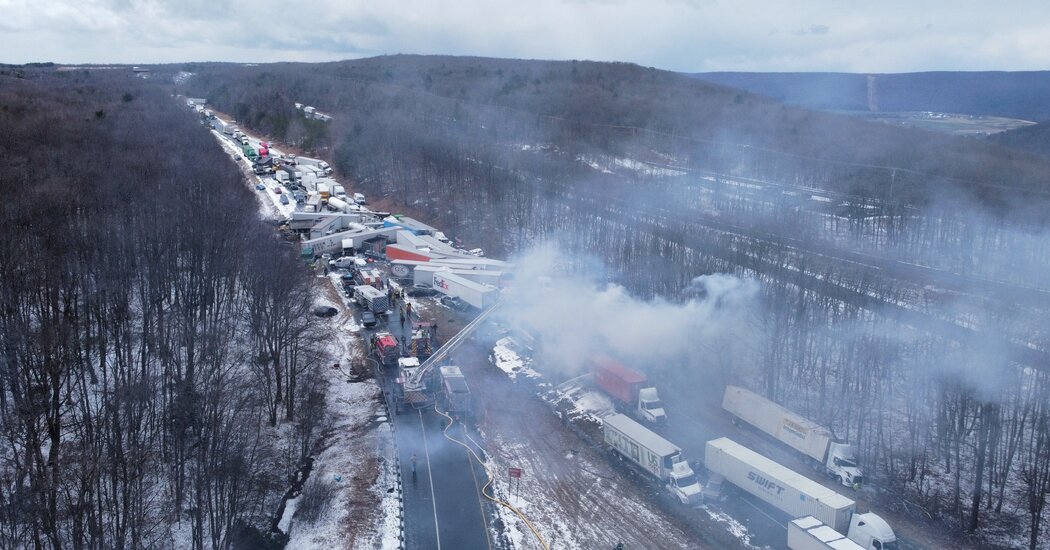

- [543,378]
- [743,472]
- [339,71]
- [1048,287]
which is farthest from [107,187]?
[339,71]

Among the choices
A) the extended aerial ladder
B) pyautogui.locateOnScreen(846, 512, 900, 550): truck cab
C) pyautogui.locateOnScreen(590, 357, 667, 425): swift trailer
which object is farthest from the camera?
the extended aerial ladder

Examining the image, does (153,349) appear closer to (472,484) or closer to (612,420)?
(472,484)

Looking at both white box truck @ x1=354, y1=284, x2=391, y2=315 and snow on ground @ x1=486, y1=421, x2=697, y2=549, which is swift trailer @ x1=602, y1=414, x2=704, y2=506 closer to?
snow on ground @ x1=486, y1=421, x2=697, y2=549

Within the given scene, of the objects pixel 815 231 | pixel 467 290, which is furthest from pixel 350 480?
pixel 815 231

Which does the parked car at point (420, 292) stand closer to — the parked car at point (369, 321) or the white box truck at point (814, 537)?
the parked car at point (369, 321)

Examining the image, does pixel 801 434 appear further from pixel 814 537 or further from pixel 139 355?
pixel 139 355

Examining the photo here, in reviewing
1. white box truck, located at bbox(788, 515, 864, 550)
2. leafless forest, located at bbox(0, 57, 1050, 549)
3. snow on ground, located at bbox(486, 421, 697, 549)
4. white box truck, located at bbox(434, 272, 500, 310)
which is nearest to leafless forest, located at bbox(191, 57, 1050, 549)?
leafless forest, located at bbox(0, 57, 1050, 549)

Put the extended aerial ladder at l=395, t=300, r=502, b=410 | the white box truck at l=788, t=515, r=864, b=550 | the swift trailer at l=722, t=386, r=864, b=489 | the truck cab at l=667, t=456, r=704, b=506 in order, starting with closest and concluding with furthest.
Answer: the white box truck at l=788, t=515, r=864, b=550
the truck cab at l=667, t=456, r=704, b=506
the swift trailer at l=722, t=386, r=864, b=489
the extended aerial ladder at l=395, t=300, r=502, b=410
